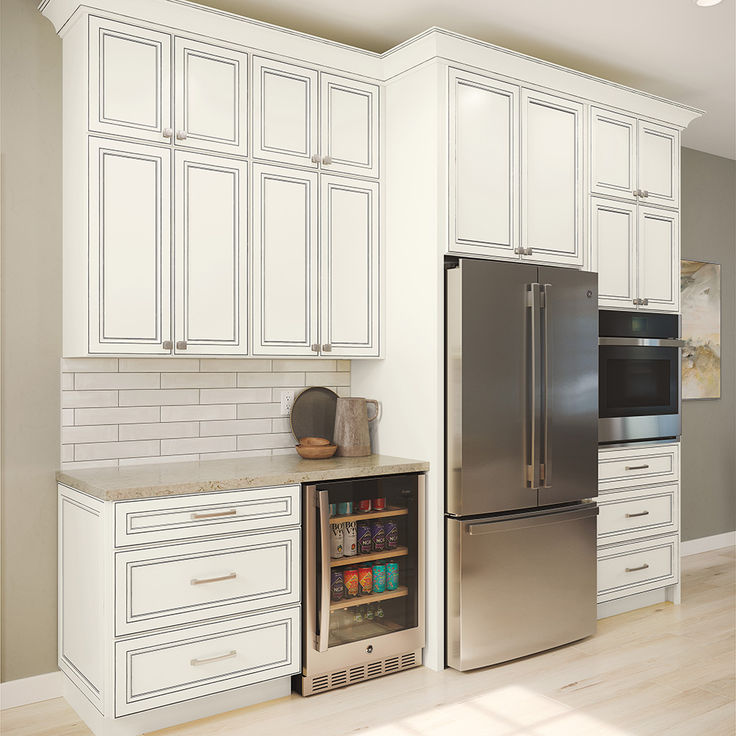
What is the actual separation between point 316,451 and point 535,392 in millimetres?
998

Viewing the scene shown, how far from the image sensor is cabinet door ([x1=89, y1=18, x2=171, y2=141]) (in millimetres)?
2805

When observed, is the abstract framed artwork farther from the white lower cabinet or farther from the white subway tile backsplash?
the white lower cabinet

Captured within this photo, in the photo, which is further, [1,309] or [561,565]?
[561,565]

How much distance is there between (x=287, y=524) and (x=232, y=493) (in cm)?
26

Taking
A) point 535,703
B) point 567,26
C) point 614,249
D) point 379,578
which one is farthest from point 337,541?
point 567,26

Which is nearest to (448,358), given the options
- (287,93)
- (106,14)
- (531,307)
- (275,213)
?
(531,307)

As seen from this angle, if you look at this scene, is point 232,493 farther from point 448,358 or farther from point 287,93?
point 287,93

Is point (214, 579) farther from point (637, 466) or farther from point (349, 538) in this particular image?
point (637, 466)

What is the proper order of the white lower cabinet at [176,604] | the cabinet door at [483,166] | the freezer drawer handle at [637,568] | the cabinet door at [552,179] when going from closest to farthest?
the white lower cabinet at [176,604] < the cabinet door at [483,166] < the cabinet door at [552,179] < the freezer drawer handle at [637,568]

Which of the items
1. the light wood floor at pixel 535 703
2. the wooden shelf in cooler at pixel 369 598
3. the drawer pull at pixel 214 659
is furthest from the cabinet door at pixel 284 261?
the light wood floor at pixel 535 703

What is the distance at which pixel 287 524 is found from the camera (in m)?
2.93

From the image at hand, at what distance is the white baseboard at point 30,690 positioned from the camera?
2.93 meters

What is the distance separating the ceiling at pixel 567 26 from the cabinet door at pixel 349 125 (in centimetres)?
27

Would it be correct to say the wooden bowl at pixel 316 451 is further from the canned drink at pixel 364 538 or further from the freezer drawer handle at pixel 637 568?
the freezer drawer handle at pixel 637 568
